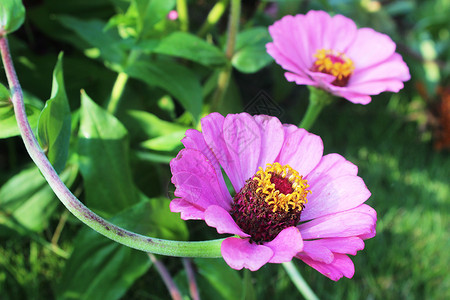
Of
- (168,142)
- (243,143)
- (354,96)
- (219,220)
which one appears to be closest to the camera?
(219,220)

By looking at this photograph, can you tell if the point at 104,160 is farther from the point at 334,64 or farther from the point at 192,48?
the point at 334,64

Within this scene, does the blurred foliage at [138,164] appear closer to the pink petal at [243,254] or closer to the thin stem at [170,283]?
the thin stem at [170,283]

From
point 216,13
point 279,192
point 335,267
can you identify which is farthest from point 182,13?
point 335,267

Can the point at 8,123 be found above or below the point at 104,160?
above

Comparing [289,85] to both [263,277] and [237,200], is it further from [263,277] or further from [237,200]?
[237,200]

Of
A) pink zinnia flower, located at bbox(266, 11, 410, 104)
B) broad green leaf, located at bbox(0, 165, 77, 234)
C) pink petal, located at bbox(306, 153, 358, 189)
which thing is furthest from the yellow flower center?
broad green leaf, located at bbox(0, 165, 77, 234)

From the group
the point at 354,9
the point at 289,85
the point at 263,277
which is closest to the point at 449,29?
the point at 354,9

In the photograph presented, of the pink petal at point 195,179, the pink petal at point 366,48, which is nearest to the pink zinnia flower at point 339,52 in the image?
the pink petal at point 366,48

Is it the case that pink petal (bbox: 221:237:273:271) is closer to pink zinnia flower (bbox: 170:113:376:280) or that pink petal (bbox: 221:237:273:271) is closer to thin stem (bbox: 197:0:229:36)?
pink zinnia flower (bbox: 170:113:376:280)
